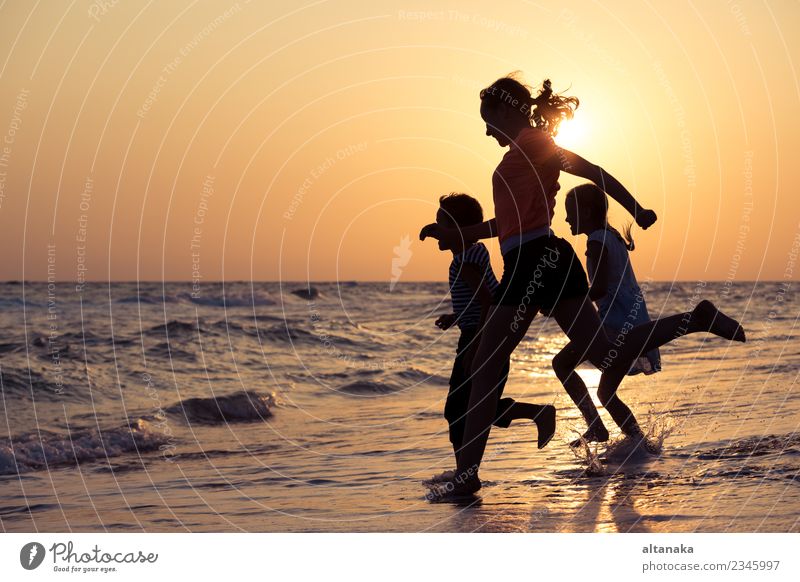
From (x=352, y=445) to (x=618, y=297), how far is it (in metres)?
3.19

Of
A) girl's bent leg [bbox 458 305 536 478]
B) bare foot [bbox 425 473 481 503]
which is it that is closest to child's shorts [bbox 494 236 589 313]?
girl's bent leg [bbox 458 305 536 478]

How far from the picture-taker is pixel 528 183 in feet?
18.0

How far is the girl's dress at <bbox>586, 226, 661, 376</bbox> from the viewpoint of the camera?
698cm

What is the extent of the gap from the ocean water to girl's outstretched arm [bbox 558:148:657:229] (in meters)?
1.60

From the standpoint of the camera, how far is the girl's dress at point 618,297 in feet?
22.9

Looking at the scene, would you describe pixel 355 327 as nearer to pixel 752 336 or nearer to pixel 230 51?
pixel 752 336

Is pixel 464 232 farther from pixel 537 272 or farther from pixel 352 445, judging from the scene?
pixel 352 445

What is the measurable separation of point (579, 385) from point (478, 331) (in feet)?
3.88

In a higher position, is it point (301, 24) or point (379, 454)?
point (301, 24)

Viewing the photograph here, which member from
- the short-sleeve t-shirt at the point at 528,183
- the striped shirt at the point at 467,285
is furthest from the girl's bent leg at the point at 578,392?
the short-sleeve t-shirt at the point at 528,183

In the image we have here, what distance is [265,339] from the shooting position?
23.0 m

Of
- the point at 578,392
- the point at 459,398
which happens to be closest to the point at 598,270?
the point at 578,392

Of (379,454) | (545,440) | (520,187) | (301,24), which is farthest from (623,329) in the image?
(301,24)

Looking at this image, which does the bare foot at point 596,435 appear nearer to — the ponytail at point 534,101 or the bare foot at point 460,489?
the bare foot at point 460,489
